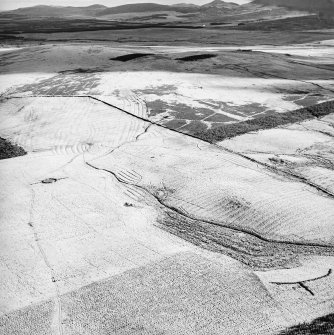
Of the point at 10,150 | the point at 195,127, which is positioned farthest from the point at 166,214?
the point at 10,150

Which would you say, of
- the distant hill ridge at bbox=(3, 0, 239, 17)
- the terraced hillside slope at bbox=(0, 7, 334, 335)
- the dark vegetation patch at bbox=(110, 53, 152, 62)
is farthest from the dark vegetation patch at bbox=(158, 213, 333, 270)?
the distant hill ridge at bbox=(3, 0, 239, 17)

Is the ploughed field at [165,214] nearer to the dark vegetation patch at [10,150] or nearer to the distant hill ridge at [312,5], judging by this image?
the dark vegetation patch at [10,150]

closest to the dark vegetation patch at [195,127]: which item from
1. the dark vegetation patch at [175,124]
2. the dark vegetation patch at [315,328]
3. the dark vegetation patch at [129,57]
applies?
the dark vegetation patch at [175,124]

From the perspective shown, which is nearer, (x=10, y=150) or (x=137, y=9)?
(x=10, y=150)

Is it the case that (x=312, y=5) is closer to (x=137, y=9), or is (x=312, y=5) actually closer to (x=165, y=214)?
(x=137, y=9)

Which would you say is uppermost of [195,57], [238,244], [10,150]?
[195,57]

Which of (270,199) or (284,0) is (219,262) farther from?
(284,0)

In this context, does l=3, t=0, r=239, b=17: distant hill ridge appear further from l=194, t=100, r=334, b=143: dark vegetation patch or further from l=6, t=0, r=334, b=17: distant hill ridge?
l=194, t=100, r=334, b=143: dark vegetation patch

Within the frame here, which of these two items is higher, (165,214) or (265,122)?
(265,122)
